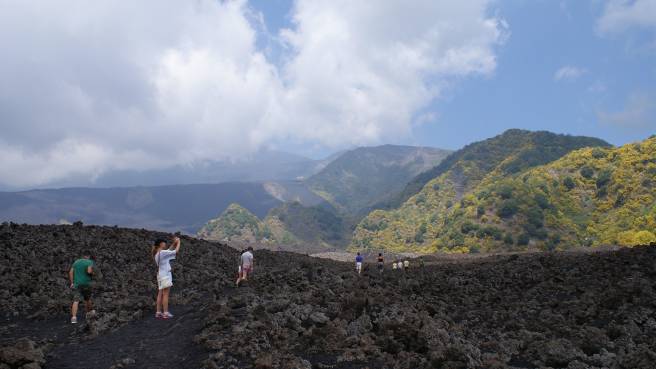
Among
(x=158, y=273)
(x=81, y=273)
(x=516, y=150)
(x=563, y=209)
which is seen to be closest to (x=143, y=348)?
(x=158, y=273)

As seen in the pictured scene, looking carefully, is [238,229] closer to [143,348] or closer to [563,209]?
[563,209]

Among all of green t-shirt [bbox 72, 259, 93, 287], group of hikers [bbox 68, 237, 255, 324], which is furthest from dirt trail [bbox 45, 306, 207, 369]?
green t-shirt [bbox 72, 259, 93, 287]

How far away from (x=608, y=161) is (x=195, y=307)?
9221 centimetres

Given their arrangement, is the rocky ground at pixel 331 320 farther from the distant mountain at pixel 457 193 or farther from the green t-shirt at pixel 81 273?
the distant mountain at pixel 457 193

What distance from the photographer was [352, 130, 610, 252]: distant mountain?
324 ft

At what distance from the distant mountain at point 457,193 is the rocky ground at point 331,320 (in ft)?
228

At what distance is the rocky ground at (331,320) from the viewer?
929 cm

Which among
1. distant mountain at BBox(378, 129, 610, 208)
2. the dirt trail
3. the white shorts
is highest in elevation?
distant mountain at BBox(378, 129, 610, 208)

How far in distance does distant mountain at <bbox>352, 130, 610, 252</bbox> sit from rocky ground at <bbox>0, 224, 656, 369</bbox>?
6943 cm

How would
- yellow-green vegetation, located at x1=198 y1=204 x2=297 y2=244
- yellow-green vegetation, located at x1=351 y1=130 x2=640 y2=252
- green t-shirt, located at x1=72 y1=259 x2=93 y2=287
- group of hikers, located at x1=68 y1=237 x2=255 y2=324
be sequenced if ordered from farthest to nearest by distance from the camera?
yellow-green vegetation, located at x1=198 y1=204 x2=297 y2=244, yellow-green vegetation, located at x1=351 y1=130 x2=640 y2=252, green t-shirt, located at x1=72 y1=259 x2=93 y2=287, group of hikers, located at x1=68 y1=237 x2=255 y2=324

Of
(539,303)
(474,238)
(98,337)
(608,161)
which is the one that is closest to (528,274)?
(539,303)

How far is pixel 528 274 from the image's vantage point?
74.7ft

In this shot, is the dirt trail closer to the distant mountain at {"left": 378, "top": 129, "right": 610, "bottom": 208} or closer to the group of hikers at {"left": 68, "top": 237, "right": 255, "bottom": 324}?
the group of hikers at {"left": 68, "top": 237, "right": 255, "bottom": 324}

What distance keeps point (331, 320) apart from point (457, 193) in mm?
119782
